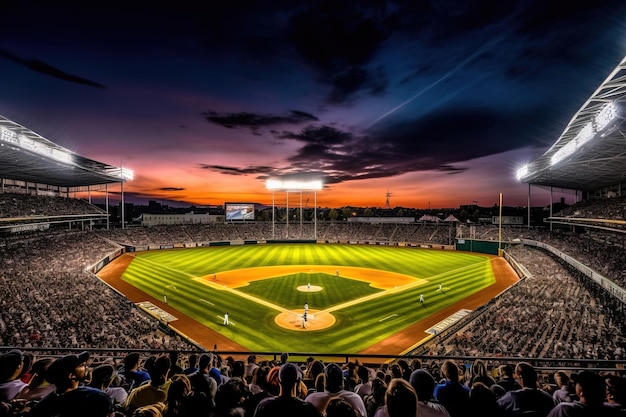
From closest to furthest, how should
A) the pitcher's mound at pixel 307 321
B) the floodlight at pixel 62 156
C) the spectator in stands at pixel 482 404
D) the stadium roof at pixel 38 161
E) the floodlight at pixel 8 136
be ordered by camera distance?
the spectator in stands at pixel 482 404, the pitcher's mound at pixel 307 321, the floodlight at pixel 8 136, the stadium roof at pixel 38 161, the floodlight at pixel 62 156

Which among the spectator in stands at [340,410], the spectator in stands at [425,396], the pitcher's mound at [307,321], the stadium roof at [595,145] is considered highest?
the stadium roof at [595,145]

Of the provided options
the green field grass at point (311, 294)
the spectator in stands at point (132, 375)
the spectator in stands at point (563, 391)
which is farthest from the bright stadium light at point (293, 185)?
the spectator in stands at point (132, 375)

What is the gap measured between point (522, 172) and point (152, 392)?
5808 cm

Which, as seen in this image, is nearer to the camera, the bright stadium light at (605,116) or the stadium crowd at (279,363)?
the stadium crowd at (279,363)

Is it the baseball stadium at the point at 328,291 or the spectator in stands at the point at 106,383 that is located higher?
the spectator in stands at the point at 106,383

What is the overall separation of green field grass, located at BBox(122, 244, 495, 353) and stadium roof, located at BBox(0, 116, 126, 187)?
49.7 feet

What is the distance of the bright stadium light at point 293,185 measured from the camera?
243ft

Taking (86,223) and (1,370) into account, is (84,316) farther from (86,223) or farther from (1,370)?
(86,223)

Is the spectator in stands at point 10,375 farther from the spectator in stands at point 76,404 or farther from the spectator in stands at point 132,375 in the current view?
the spectator in stands at point 76,404

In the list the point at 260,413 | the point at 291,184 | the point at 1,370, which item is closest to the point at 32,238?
the point at 291,184

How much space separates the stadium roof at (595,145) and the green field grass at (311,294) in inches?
584

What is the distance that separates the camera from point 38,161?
121 ft

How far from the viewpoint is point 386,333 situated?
2125 centimetres

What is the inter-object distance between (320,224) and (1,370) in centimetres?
7984
